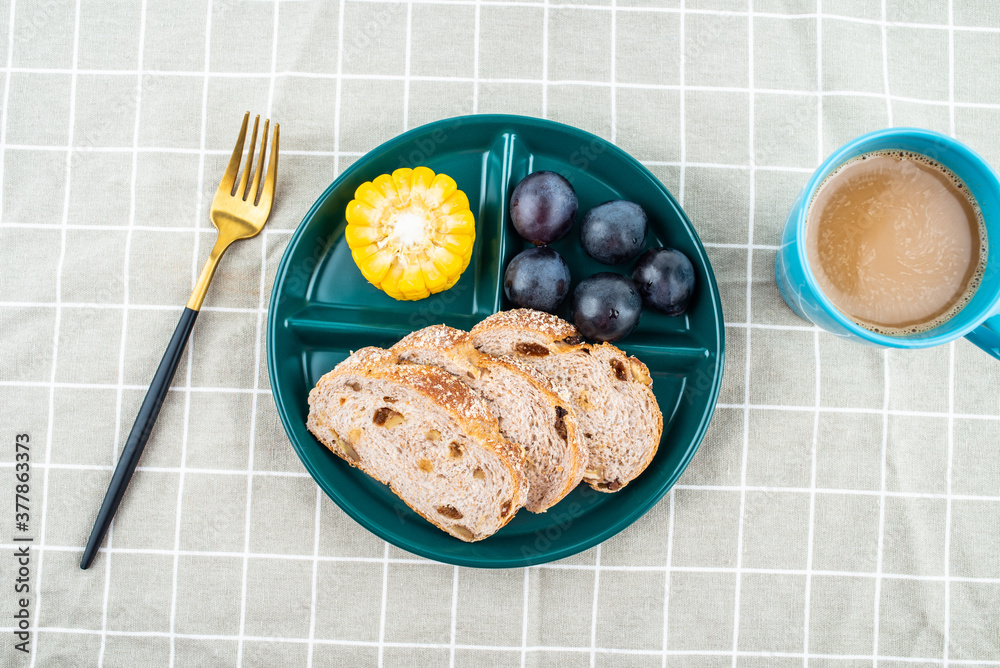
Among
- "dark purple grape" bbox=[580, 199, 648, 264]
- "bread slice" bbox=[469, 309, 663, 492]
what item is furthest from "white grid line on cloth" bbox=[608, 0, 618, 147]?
"bread slice" bbox=[469, 309, 663, 492]

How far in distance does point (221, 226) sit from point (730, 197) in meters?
1.21

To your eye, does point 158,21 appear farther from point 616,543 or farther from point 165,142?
point 616,543

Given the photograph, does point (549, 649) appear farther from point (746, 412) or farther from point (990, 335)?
point (990, 335)

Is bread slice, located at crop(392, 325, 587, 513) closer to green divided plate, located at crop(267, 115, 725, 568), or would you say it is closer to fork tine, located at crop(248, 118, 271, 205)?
green divided plate, located at crop(267, 115, 725, 568)

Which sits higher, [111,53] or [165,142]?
[111,53]

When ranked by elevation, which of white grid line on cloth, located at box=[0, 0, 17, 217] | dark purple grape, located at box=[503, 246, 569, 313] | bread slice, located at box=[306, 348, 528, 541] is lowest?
bread slice, located at box=[306, 348, 528, 541]

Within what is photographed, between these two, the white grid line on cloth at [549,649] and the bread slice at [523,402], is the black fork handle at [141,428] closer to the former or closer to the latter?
the white grid line on cloth at [549,649]

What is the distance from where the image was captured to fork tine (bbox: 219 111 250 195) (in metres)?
1.46

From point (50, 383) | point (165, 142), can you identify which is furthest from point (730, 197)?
point (50, 383)

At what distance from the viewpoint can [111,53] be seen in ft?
5.08

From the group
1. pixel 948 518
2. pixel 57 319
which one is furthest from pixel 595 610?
pixel 57 319

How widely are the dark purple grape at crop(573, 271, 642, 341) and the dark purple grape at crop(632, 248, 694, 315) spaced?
41 mm

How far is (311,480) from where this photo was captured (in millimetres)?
1505

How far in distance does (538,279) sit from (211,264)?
77 centimetres
